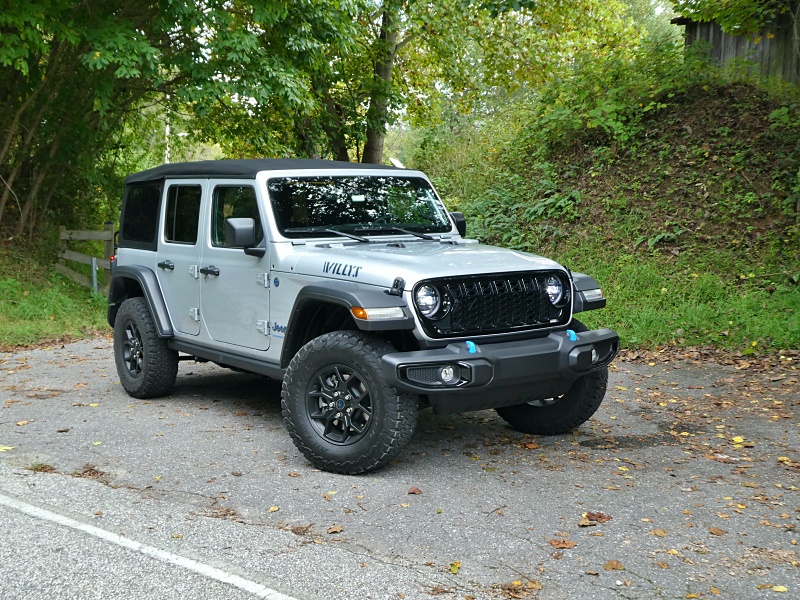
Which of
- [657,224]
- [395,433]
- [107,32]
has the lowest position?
[395,433]

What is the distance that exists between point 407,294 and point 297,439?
48.6 inches

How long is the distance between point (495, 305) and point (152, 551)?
260 cm

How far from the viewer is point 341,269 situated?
596 cm

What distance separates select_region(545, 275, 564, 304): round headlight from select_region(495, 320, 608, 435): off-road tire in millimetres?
338

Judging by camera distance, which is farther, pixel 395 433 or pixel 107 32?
pixel 107 32

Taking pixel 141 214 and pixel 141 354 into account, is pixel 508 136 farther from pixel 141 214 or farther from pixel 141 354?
pixel 141 354

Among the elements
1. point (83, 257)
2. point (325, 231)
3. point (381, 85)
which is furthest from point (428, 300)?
point (381, 85)

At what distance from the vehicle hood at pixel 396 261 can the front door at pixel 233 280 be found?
36cm

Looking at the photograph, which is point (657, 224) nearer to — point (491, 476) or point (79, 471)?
point (491, 476)

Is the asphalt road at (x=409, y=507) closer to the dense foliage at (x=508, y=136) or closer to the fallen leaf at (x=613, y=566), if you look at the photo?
the fallen leaf at (x=613, y=566)

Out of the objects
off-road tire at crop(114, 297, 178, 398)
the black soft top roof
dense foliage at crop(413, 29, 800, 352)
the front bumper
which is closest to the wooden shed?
dense foliage at crop(413, 29, 800, 352)

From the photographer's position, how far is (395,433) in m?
5.49

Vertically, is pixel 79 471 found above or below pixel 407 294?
below

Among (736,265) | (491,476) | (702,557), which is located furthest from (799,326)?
(702,557)
